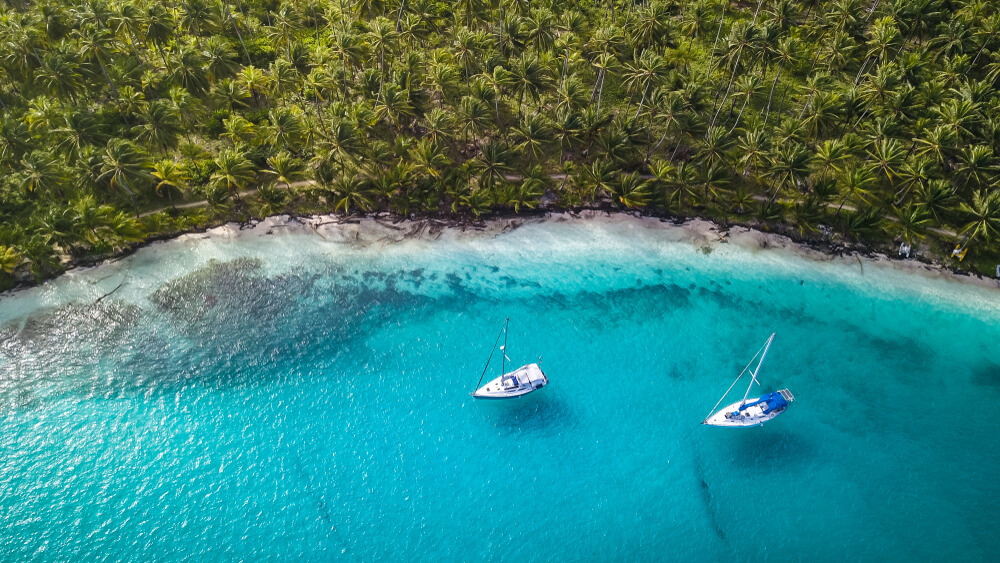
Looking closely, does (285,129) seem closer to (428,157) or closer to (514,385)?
(428,157)

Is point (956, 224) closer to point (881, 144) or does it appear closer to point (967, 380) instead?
point (881, 144)

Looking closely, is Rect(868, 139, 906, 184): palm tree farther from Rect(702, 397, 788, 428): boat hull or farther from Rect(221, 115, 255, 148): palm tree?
Rect(221, 115, 255, 148): palm tree

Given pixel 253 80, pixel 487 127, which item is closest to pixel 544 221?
pixel 487 127

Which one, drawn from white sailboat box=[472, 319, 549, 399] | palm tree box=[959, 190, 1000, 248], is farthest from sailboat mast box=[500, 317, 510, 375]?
palm tree box=[959, 190, 1000, 248]

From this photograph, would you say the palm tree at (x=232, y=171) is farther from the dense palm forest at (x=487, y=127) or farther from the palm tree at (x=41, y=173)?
the palm tree at (x=41, y=173)

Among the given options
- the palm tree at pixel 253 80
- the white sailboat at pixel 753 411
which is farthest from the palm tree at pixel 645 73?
the palm tree at pixel 253 80

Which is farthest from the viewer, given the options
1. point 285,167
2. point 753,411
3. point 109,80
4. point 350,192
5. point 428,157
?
point 109,80
